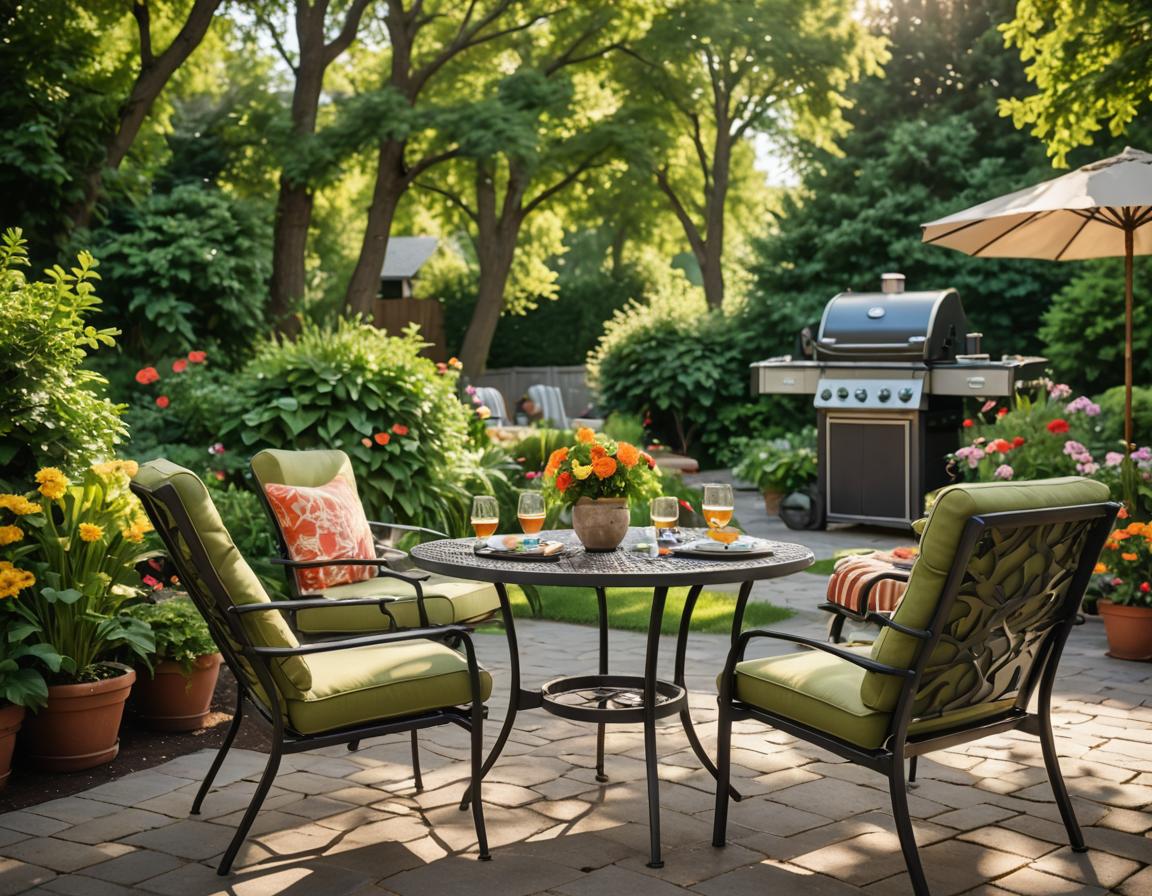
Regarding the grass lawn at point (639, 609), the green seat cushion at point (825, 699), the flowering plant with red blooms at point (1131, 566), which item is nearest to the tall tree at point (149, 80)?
the grass lawn at point (639, 609)

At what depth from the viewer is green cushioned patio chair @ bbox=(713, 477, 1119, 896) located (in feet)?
9.43

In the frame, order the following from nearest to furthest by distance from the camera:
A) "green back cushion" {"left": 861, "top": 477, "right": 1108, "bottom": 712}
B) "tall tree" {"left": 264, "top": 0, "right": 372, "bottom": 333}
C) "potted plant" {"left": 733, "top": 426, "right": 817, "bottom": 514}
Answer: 1. "green back cushion" {"left": 861, "top": 477, "right": 1108, "bottom": 712}
2. "potted plant" {"left": 733, "top": 426, "right": 817, "bottom": 514}
3. "tall tree" {"left": 264, "top": 0, "right": 372, "bottom": 333}

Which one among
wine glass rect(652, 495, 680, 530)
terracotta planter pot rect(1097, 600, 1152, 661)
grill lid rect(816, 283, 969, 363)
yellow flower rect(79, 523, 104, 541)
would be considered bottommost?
terracotta planter pot rect(1097, 600, 1152, 661)

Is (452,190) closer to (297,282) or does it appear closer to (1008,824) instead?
(297,282)

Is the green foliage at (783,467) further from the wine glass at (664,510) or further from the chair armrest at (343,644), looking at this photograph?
the chair armrest at (343,644)

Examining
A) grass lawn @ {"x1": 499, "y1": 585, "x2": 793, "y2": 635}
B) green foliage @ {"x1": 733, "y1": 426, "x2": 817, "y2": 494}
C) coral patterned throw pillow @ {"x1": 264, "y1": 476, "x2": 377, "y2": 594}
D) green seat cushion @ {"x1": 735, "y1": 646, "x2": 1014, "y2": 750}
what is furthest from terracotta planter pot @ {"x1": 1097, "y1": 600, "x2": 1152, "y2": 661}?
green foliage @ {"x1": 733, "y1": 426, "x2": 817, "y2": 494}

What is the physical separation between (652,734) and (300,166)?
31.4 feet

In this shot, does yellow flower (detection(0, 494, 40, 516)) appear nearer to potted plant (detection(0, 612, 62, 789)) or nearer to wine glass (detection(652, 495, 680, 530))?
potted plant (detection(0, 612, 62, 789))

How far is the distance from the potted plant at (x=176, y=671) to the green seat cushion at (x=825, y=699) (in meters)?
2.04

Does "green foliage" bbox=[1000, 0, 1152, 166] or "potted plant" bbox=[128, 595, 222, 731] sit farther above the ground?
"green foliage" bbox=[1000, 0, 1152, 166]

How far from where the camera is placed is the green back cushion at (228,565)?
122 inches

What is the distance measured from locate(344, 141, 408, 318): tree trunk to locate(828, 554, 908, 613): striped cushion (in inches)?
340

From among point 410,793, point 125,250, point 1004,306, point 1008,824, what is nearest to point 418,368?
point 125,250

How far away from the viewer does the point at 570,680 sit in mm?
4090
